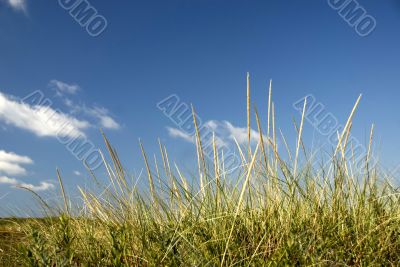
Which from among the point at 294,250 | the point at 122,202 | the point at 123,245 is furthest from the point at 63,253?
the point at 294,250

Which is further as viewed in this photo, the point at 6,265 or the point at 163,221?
the point at 6,265

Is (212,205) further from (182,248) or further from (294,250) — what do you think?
(294,250)

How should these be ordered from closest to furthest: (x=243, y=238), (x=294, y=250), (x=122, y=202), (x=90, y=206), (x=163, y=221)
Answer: (x=294, y=250)
(x=243, y=238)
(x=163, y=221)
(x=122, y=202)
(x=90, y=206)

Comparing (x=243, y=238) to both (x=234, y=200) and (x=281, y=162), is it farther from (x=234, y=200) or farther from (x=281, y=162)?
(x=281, y=162)

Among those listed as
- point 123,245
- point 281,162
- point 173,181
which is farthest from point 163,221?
point 281,162

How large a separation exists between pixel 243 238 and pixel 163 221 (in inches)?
26.6

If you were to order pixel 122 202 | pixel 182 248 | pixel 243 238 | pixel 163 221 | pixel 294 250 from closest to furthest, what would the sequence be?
1. pixel 294 250
2. pixel 182 248
3. pixel 243 238
4. pixel 163 221
5. pixel 122 202

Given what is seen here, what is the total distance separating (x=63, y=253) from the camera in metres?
3.17

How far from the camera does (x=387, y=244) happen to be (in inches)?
127

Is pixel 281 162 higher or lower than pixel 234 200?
higher

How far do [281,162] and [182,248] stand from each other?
1095 mm

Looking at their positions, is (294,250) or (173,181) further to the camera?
(173,181)

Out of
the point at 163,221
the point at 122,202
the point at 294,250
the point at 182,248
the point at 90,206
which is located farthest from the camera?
the point at 90,206

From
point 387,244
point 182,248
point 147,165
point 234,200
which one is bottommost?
point 182,248
